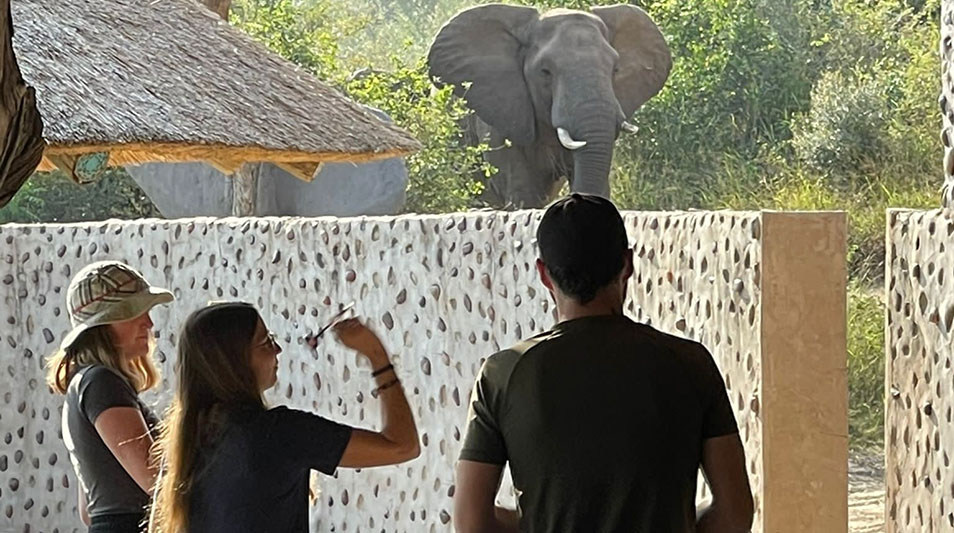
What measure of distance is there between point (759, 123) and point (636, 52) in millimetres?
6268

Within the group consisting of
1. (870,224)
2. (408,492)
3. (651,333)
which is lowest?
(408,492)

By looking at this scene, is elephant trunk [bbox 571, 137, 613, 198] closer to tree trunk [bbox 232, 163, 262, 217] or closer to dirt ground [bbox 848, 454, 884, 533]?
tree trunk [bbox 232, 163, 262, 217]

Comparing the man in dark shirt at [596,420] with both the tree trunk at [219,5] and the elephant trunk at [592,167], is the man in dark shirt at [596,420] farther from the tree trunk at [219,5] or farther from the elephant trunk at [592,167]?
the elephant trunk at [592,167]

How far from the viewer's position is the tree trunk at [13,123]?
2340 mm

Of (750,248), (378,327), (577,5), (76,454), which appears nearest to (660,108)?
(577,5)

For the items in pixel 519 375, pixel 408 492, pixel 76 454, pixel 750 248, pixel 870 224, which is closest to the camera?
pixel 519 375

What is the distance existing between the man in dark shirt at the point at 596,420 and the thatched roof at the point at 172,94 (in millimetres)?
2022

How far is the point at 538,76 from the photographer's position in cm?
1457

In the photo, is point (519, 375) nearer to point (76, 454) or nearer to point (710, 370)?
point (710, 370)

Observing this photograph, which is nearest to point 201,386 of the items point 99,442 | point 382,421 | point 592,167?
point 382,421

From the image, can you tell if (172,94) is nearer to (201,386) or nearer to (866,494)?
(201,386)

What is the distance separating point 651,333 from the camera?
2971 mm

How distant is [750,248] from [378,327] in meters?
2.44

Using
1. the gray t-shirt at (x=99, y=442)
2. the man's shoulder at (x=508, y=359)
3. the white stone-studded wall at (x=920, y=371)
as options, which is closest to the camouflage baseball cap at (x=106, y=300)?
the gray t-shirt at (x=99, y=442)
